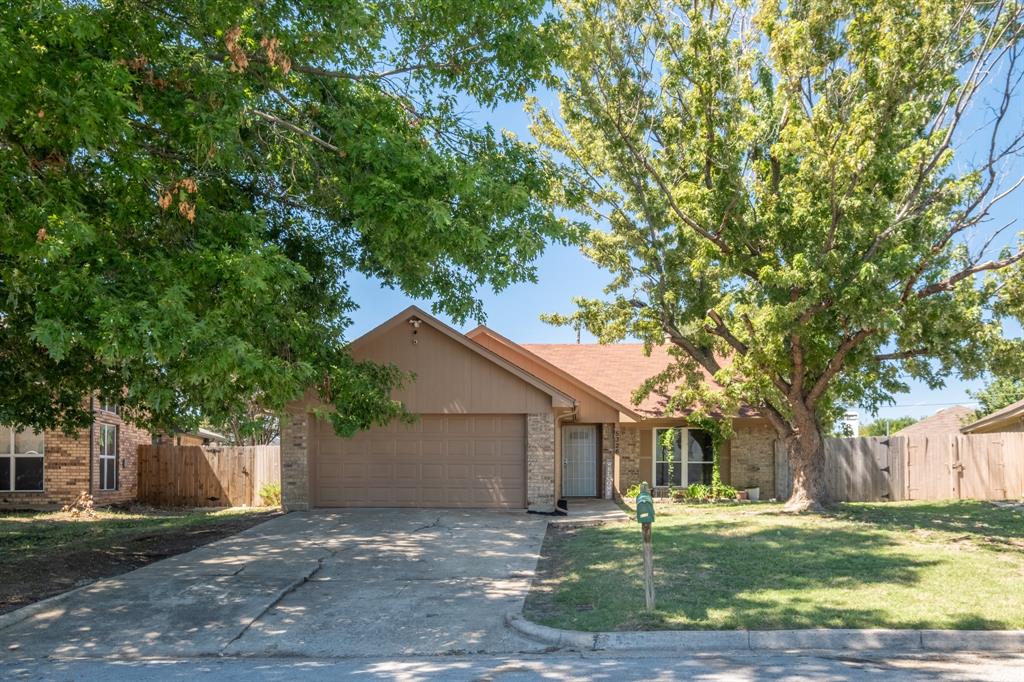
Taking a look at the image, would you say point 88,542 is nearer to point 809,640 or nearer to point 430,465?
point 430,465

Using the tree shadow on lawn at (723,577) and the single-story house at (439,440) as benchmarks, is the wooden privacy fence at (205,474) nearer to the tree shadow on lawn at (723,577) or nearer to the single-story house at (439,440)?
the single-story house at (439,440)

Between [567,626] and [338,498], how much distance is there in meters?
11.7

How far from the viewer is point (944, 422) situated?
55.2 metres

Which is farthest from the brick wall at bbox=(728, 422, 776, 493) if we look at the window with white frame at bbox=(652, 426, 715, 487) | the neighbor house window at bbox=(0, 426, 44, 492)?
the neighbor house window at bbox=(0, 426, 44, 492)

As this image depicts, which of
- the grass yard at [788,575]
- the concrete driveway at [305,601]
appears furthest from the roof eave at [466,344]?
the concrete driveway at [305,601]

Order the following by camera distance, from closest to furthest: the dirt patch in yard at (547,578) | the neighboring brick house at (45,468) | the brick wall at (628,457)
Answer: the dirt patch in yard at (547,578) → the neighboring brick house at (45,468) → the brick wall at (628,457)

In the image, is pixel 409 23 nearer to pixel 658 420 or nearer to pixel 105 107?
pixel 105 107

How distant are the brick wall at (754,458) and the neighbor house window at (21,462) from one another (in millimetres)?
18831

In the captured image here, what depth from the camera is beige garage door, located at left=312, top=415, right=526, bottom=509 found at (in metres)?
19.4

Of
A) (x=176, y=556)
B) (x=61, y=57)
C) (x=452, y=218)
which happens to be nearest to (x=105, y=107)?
(x=61, y=57)

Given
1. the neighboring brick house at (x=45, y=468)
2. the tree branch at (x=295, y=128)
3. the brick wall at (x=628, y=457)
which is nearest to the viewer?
the tree branch at (x=295, y=128)

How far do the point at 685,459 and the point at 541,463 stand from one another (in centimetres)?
766

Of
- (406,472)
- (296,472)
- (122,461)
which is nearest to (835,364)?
(406,472)

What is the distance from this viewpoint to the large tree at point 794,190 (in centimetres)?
1555
